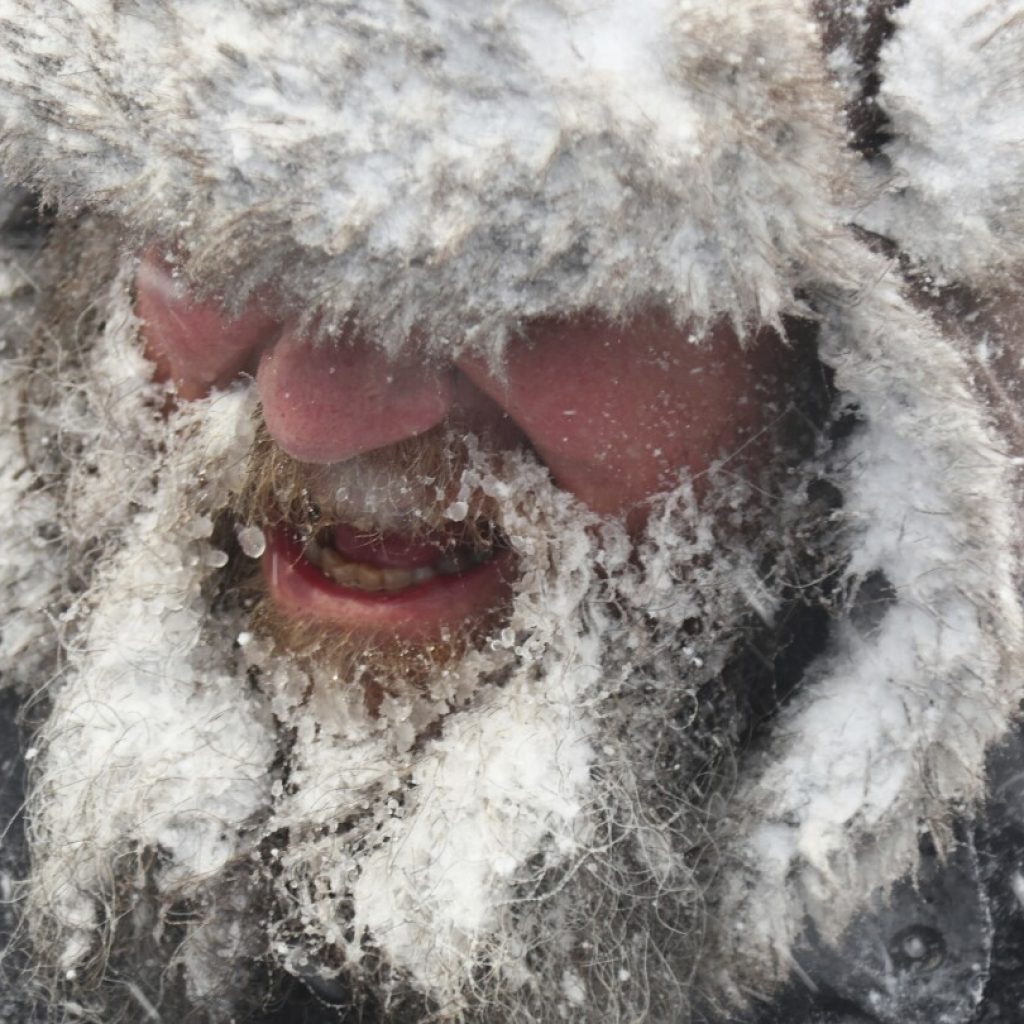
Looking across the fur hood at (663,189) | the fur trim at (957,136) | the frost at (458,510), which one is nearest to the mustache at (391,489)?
the frost at (458,510)

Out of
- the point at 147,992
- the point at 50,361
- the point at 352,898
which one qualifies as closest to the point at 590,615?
the point at 352,898

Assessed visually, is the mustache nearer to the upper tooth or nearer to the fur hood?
the upper tooth

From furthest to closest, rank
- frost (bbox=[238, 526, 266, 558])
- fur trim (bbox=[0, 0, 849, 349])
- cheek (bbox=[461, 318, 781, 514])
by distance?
1. frost (bbox=[238, 526, 266, 558])
2. cheek (bbox=[461, 318, 781, 514])
3. fur trim (bbox=[0, 0, 849, 349])

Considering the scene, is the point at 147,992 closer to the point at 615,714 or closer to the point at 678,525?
the point at 615,714

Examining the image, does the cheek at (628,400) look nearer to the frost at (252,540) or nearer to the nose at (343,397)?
the nose at (343,397)

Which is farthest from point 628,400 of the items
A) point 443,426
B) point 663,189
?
point 663,189

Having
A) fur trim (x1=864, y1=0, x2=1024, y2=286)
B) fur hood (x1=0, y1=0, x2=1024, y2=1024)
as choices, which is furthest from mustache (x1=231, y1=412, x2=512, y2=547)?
fur trim (x1=864, y1=0, x2=1024, y2=286)
